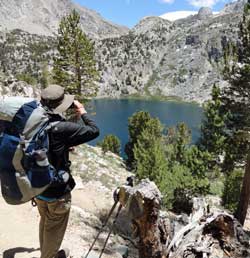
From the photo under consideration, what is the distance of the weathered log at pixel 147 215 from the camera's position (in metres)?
4.18

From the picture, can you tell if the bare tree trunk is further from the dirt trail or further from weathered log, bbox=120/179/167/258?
weathered log, bbox=120/179/167/258

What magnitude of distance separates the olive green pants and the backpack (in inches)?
20.8

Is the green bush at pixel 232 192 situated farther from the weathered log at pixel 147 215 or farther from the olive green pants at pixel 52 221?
the olive green pants at pixel 52 221

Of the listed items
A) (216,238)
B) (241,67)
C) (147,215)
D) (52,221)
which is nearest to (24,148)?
(52,221)

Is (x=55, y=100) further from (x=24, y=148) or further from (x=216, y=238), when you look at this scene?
(x=216, y=238)

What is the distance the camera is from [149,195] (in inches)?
163

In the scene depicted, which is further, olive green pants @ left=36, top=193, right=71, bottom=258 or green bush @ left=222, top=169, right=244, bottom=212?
green bush @ left=222, top=169, right=244, bottom=212

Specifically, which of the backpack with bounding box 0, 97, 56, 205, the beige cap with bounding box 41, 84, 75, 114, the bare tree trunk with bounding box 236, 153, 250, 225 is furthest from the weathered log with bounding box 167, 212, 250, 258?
the bare tree trunk with bounding box 236, 153, 250, 225

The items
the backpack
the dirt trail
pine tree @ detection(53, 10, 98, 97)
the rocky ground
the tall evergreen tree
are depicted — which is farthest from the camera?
pine tree @ detection(53, 10, 98, 97)

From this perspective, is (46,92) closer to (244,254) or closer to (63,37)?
(244,254)

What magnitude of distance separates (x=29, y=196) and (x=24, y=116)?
2.69ft

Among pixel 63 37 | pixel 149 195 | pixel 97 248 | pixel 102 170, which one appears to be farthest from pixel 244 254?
pixel 63 37

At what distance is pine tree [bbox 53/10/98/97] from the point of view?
27.3m

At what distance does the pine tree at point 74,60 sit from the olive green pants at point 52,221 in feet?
76.2
